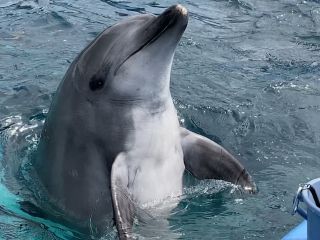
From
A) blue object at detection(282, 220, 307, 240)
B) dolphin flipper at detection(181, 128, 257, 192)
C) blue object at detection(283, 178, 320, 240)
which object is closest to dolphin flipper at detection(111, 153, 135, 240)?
dolphin flipper at detection(181, 128, 257, 192)

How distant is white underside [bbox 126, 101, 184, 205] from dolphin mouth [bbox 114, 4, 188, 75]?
0.69 metres

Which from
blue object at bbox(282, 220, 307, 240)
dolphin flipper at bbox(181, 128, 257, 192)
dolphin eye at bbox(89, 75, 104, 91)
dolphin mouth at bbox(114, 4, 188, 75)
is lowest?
dolphin flipper at bbox(181, 128, 257, 192)

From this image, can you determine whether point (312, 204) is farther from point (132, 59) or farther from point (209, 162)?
point (209, 162)

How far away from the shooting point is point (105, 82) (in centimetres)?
561

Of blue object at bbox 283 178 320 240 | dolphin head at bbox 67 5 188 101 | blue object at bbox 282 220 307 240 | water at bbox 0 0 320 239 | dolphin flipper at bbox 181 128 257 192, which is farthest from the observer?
dolphin flipper at bbox 181 128 257 192

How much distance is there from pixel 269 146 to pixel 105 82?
260cm

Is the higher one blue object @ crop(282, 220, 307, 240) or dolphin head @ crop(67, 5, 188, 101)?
dolphin head @ crop(67, 5, 188, 101)

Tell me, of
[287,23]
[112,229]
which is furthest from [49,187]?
[287,23]

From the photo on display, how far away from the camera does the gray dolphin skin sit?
5.46 metres

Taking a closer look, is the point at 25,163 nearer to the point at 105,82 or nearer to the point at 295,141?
the point at 105,82

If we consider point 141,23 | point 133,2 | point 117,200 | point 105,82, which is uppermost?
point 141,23

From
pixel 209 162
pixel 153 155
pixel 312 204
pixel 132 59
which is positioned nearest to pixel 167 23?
pixel 132 59

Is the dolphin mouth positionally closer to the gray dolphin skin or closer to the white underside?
the gray dolphin skin

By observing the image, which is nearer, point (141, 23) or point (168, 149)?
point (141, 23)
